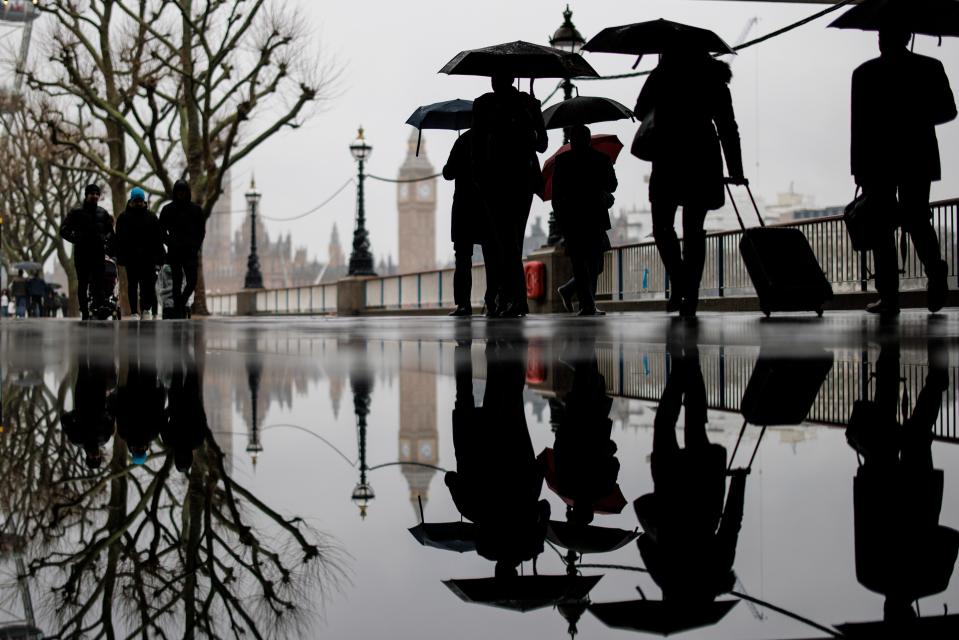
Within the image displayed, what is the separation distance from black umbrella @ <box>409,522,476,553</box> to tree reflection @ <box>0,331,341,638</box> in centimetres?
10

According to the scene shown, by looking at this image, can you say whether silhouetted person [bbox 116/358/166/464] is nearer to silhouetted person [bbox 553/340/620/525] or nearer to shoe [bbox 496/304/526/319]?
silhouetted person [bbox 553/340/620/525]

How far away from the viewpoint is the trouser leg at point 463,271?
10273 millimetres

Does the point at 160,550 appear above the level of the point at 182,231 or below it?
below

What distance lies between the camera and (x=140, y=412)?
7.02 feet

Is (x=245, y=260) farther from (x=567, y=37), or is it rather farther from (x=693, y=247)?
(x=693, y=247)

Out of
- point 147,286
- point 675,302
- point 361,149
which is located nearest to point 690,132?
point 675,302

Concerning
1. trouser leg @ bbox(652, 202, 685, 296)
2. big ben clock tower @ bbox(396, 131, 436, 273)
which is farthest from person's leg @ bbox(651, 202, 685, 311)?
big ben clock tower @ bbox(396, 131, 436, 273)

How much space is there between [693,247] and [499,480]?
21.1 ft

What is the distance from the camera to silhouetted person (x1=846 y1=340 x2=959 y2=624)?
0.96 metres

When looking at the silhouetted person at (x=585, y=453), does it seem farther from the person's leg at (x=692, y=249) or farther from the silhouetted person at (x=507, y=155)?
the silhouetted person at (x=507, y=155)

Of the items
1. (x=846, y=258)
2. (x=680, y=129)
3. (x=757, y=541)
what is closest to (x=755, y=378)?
(x=757, y=541)

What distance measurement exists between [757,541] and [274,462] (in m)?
0.73

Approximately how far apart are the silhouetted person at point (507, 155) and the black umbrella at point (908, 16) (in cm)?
237

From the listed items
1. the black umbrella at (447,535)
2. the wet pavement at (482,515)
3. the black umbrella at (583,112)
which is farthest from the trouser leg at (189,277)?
the black umbrella at (447,535)
